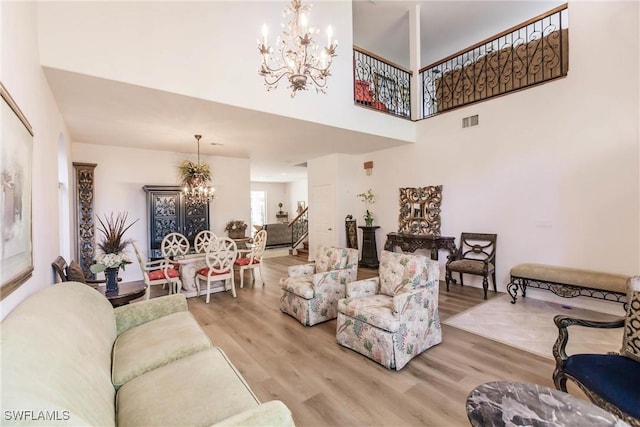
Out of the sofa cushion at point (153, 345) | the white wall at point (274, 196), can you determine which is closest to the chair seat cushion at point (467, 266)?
the sofa cushion at point (153, 345)

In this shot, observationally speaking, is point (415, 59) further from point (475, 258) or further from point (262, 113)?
point (475, 258)

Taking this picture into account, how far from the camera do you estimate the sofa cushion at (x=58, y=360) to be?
2.92ft

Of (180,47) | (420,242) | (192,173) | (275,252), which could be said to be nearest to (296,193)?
(275,252)

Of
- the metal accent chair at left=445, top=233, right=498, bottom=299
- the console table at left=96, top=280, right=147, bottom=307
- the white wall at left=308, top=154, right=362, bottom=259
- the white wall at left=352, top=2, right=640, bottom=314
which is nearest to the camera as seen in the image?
the console table at left=96, top=280, right=147, bottom=307

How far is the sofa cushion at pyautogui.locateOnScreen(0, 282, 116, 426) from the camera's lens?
0.89 meters

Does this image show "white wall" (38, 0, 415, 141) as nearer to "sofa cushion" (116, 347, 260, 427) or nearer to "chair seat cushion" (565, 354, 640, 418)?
"sofa cushion" (116, 347, 260, 427)

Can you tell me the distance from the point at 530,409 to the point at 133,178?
22.3ft

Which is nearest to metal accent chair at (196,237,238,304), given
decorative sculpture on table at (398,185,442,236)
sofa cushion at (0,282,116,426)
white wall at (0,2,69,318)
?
white wall at (0,2,69,318)

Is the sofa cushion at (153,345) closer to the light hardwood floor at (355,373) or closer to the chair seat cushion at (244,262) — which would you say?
the light hardwood floor at (355,373)

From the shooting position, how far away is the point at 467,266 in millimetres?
4590

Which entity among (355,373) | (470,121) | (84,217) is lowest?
(355,373)

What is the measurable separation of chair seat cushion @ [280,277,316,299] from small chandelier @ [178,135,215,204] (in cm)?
268

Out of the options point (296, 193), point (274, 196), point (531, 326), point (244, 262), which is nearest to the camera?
point (531, 326)

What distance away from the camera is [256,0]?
3.64m
